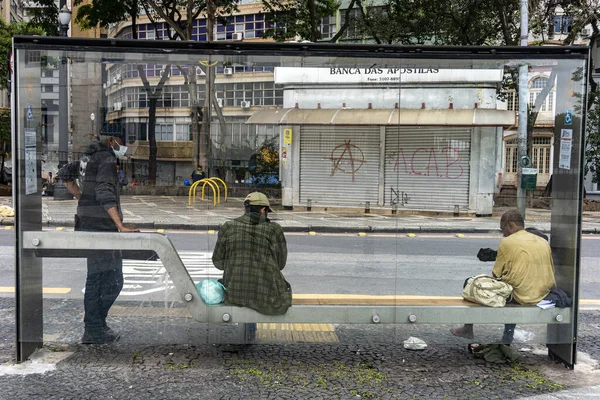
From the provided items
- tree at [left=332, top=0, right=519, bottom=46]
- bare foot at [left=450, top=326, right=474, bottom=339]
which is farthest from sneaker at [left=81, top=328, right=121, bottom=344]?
tree at [left=332, top=0, right=519, bottom=46]

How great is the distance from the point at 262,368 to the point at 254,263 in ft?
2.70

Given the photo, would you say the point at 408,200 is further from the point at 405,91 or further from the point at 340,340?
the point at 340,340

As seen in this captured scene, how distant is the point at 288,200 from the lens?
16.1 ft

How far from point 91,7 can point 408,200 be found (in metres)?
18.2

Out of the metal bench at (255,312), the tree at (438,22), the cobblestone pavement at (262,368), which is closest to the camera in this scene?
the cobblestone pavement at (262,368)

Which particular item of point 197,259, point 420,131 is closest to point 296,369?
point 197,259

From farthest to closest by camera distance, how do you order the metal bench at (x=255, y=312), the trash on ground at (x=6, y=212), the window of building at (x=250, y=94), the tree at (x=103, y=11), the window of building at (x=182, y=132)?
the tree at (x=103, y=11) < the trash on ground at (x=6, y=212) < the window of building at (x=182, y=132) < the window of building at (x=250, y=94) < the metal bench at (x=255, y=312)

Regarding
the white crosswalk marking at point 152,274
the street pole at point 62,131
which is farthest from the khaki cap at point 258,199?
the street pole at point 62,131

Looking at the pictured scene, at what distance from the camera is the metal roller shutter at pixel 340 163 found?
192 inches

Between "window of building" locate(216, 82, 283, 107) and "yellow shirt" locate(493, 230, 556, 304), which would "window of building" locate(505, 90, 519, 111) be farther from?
"window of building" locate(216, 82, 283, 107)

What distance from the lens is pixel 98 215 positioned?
4574 mm

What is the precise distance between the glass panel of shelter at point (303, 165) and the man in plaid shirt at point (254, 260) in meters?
0.16

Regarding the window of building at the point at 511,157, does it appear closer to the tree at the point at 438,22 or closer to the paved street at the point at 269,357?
the paved street at the point at 269,357

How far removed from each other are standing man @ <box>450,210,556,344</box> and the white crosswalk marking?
218 centimetres
